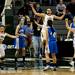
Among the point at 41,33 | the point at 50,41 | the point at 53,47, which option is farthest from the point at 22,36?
the point at 53,47

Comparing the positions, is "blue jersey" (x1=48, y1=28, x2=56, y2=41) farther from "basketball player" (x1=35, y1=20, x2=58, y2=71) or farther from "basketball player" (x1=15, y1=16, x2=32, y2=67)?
"basketball player" (x1=15, y1=16, x2=32, y2=67)

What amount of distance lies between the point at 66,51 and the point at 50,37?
1.85 m

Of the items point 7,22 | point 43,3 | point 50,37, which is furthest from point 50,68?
point 43,3

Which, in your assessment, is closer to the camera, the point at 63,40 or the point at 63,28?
the point at 63,40

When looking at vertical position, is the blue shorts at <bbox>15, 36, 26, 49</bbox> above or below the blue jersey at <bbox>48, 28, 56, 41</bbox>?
below

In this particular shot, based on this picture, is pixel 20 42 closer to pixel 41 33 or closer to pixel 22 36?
pixel 22 36

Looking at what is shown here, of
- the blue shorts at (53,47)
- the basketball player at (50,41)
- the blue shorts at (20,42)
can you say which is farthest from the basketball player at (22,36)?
the blue shorts at (53,47)

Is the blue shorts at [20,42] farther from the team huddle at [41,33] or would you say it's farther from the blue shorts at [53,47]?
the blue shorts at [53,47]

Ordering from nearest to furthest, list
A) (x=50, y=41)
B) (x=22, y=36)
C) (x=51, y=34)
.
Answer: (x=51, y=34) < (x=50, y=41) < (x=22, y=36)

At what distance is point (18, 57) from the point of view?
16719 mm

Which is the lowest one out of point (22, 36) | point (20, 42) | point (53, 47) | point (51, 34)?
point (53, 47)

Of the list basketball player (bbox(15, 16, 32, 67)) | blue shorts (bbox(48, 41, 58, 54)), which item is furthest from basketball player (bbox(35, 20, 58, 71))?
basketball player (bbox(15, 16, 32, 67))

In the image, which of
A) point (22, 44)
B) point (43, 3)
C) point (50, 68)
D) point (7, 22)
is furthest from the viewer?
point (43, 3)

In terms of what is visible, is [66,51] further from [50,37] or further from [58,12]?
[58,12]
